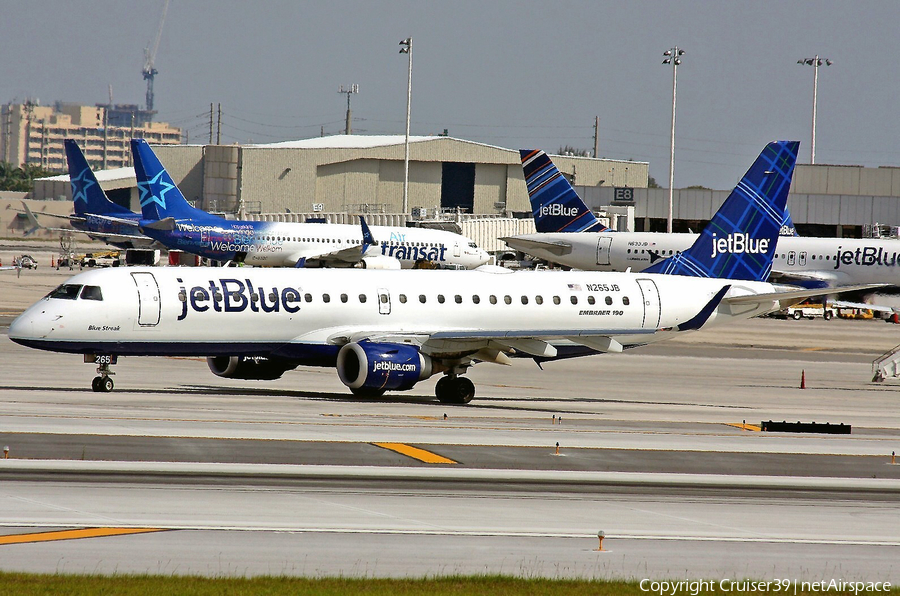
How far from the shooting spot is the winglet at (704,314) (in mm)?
39281

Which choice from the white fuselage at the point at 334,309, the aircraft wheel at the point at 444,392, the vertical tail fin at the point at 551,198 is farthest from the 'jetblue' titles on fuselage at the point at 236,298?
the vertical tail fin at the point at 551,198

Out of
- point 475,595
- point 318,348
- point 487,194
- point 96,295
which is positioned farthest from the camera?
point 487,194

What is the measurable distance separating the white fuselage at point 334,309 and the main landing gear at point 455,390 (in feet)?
4.97

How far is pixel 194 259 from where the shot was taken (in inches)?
4390

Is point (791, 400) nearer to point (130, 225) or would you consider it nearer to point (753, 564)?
point (753, 564)

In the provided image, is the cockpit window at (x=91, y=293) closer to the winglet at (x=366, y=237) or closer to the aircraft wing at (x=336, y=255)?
the winglet at (x=366, y=237)

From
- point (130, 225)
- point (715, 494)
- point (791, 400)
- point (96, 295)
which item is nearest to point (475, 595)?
point (715, 494)

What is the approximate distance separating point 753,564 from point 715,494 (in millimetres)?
5593

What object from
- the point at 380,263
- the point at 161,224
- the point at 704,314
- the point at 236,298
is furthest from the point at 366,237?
the point at 236,298

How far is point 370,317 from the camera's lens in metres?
37.0

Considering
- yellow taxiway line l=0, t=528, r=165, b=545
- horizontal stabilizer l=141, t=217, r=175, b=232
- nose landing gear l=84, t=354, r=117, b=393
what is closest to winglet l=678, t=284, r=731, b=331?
nose landing gear l=84, t=354, r=117, b=393

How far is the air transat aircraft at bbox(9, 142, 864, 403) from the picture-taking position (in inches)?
1319

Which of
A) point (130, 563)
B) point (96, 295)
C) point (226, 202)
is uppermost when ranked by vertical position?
point (226, 202)

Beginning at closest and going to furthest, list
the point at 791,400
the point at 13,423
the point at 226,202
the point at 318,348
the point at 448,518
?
Result: the point at 448,518
the point at 13,423
the point at 318,348
the point at 791,400
the point at 226,202
